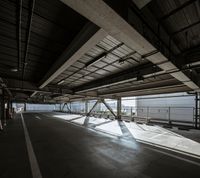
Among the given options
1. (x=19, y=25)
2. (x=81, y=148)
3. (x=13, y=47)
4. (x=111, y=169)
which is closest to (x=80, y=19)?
(x=19, y=25)

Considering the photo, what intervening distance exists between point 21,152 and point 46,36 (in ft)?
11.5

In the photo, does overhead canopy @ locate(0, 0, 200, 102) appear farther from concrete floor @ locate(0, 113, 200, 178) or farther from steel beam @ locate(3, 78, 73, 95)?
steel beam @ locate(3, 78, 73, 95)

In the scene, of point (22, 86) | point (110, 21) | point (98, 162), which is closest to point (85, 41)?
point (110, 21)

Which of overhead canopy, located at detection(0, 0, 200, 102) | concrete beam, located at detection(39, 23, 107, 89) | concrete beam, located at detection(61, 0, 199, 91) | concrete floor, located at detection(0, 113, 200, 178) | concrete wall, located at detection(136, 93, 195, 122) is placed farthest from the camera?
concrete wall, located at detection(136, 93, 195, 122)

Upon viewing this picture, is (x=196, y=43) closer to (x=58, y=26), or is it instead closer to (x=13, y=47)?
(x=58, y=26)

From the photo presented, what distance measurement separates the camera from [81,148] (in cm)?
441

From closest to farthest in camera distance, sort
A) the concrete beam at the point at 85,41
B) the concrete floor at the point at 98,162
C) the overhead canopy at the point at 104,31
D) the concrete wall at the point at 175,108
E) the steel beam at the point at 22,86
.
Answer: the overhead canopy at the point at 104,31, the concrete beam at the point at 85,41, the concrete floor at the point at 98,162, the steel beam at the point at 22,86, the concrete wall at the point at 175,108

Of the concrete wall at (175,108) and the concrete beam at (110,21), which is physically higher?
the concrete beam at (110,21)

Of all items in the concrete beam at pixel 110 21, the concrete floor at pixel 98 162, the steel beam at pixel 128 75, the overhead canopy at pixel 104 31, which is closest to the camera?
the concrete beam at pixel 110 21

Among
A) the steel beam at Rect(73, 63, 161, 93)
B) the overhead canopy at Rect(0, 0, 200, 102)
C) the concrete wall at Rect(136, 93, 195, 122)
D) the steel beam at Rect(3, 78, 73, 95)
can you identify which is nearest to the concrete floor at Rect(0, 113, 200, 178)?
the overhead canopy at Rect(0, 0, 200, 102)

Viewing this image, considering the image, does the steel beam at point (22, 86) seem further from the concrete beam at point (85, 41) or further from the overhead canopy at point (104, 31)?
the concrete beam at point (85, 41)

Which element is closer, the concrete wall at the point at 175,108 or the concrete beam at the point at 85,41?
the concrete beam at the point at 85,41

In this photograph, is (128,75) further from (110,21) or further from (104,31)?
(110,21)

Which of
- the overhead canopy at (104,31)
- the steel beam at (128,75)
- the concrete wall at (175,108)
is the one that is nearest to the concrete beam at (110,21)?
the overhead canopy at (104,31)
